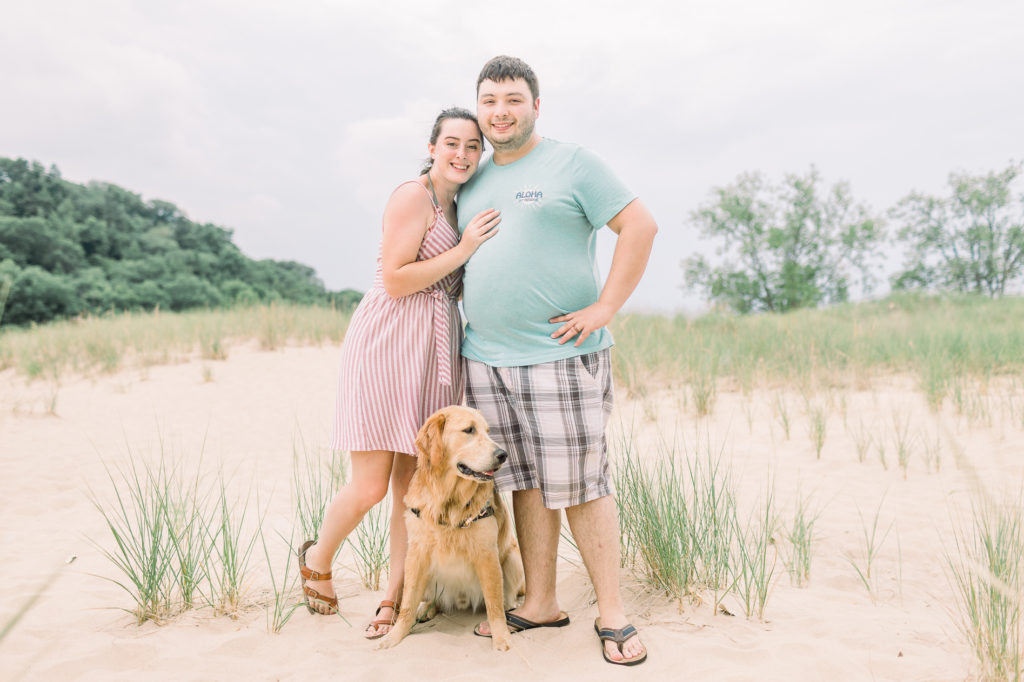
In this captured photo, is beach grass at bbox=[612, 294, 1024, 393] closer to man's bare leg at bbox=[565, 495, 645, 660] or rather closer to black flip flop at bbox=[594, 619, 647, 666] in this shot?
man's bare leg at bbox=[565, 495, 645, 660]

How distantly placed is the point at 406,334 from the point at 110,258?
Result: 3448cm

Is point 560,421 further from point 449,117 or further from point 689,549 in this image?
point 449,117

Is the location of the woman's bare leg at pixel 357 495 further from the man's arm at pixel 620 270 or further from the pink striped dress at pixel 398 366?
the man's arm at pixel 620 270

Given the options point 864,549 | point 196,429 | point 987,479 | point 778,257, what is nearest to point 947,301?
point 778,257

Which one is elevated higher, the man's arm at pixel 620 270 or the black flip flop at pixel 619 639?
the man's arm at pixel 620 270

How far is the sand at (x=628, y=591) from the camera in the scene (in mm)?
2939

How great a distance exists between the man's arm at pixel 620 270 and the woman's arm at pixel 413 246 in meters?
0.56

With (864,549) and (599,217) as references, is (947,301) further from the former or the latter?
(599,217)

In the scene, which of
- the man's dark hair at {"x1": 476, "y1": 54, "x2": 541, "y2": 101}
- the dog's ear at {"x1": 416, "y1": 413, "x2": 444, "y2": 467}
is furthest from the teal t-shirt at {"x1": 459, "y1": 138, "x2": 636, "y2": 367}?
the dog's ear at {"x1": 416, "y1": 413, "x2": 444, "y2": 467}

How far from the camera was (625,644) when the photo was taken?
303 centimetres

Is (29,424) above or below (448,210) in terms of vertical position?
below

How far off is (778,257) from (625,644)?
3250 cm

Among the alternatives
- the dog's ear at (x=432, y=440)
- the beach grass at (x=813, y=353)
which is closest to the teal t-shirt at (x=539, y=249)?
the dog's ear at (x=432, y=440)

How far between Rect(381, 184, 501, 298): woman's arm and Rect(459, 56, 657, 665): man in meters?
0.07
